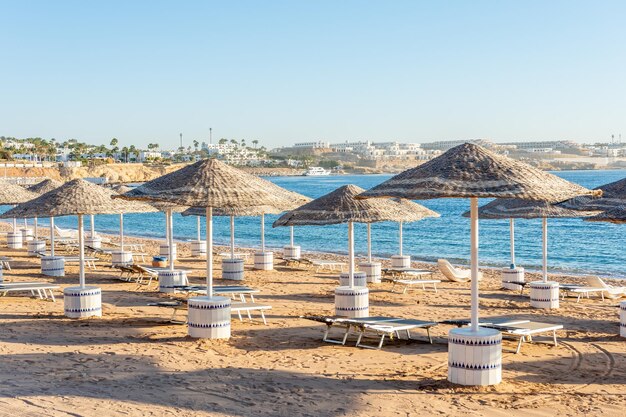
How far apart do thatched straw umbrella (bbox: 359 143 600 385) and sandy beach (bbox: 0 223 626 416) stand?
0.39 metres

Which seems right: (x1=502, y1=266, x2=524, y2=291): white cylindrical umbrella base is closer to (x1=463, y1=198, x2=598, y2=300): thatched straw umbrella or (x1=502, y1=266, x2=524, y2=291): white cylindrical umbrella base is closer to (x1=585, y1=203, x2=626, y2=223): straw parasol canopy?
(x1=463, y1=198, x2=598, y2=300): thatched straw umbrella

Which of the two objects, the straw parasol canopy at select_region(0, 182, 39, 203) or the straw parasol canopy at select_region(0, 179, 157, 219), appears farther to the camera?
the straw parasol canopy at select_region(0, 182, 39, 203)

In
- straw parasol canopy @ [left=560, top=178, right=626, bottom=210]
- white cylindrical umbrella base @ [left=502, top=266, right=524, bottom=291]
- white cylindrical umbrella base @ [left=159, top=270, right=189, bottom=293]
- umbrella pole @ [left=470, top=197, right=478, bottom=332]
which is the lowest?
white cylindrical umbrella base @ [left=502, top=266, right=524, bottom=291]

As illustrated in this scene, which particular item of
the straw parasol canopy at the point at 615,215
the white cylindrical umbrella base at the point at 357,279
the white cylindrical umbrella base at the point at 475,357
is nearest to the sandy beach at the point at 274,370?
the white cylindrical umbrella base at the point at 475,357

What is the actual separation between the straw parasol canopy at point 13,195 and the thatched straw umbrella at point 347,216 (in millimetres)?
9648

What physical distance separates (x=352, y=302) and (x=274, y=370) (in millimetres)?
3671

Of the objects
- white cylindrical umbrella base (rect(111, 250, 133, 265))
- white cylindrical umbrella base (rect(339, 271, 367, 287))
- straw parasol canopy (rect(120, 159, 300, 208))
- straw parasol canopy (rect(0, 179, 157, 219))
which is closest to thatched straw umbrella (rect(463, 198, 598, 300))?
white cylindrical umbrella base (rect(339, 271, 367, 287))

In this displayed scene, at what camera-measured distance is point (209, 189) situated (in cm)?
1037

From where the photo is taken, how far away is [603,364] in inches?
363

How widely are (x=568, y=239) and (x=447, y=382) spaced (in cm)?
3643

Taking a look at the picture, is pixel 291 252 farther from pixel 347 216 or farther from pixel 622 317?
pixel 622 317

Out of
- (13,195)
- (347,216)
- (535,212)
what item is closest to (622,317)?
(535,212)

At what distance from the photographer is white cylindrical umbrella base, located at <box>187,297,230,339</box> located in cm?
1036

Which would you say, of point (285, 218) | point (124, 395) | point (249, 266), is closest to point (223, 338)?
point (124, 395)
